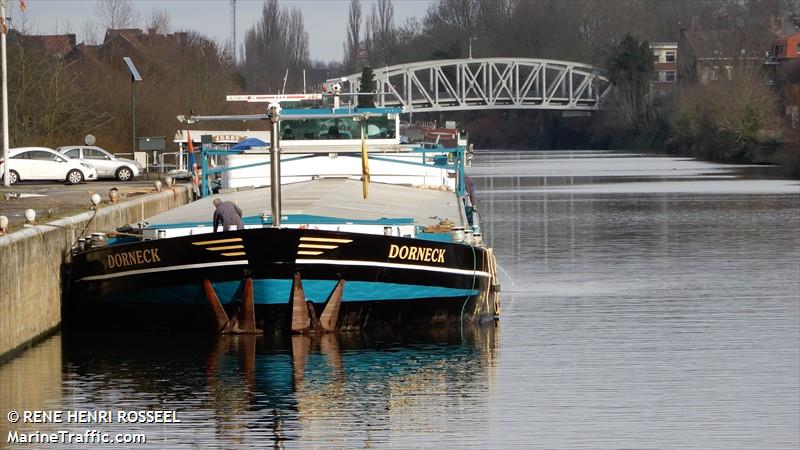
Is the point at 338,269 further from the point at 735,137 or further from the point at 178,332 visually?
the point at 735,137

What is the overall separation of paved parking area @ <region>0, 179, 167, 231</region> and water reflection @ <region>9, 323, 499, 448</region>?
161 inches

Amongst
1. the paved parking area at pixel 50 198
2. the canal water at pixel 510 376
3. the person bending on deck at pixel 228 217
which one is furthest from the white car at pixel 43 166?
the person bending on deck at pixel 228 217

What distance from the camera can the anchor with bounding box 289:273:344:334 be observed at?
2484 cm

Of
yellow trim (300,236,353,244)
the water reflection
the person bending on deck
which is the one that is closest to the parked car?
the water reflection

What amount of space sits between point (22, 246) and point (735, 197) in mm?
49395

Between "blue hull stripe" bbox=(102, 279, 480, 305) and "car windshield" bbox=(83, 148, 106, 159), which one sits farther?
"car windshield" bbox=(83, 148, 106, 159)

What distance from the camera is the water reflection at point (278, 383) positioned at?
18.8 m

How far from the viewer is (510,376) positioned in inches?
879

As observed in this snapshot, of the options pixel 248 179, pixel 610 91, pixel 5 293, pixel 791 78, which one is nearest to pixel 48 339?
pixel 5 293

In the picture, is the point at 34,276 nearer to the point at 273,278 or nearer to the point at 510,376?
the point at 273,278

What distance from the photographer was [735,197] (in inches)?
2744

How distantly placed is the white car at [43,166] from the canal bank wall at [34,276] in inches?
992

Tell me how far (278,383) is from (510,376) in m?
3.05

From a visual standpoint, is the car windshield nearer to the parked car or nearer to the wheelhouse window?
the parked car
